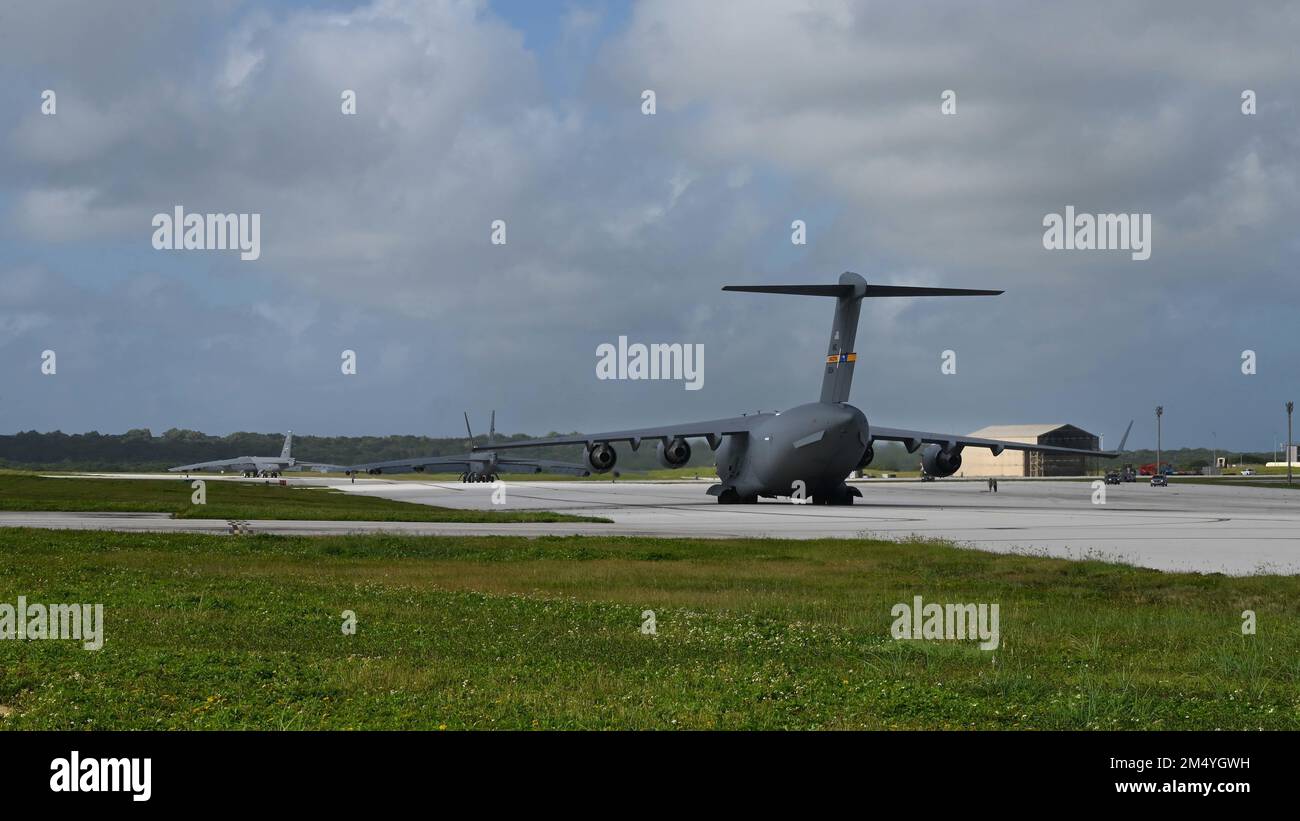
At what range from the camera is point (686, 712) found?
36.2 feet

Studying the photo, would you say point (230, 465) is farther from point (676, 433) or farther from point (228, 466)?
point (676, 433)

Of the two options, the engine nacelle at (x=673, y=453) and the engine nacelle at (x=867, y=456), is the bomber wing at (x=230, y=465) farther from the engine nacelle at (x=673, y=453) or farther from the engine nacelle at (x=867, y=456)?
the engine nacelle at (x=867, y=456)

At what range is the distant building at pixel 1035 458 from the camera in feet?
541

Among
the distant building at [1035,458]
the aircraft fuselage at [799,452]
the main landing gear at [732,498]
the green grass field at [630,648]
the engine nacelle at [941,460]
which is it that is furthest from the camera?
the distant building at [1035,458]

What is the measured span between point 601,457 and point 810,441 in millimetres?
11055

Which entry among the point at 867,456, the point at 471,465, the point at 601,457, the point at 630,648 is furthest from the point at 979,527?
the point at 471,465

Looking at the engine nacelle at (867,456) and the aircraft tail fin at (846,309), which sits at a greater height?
the aircraft tail fin at (846,309)

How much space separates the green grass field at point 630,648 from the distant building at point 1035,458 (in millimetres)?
143792

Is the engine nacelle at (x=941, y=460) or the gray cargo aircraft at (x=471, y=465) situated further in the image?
the gray cargo aircraft at (x=471, y=465)

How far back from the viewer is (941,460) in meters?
63.2
